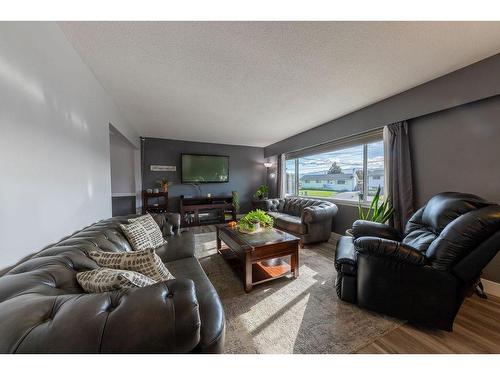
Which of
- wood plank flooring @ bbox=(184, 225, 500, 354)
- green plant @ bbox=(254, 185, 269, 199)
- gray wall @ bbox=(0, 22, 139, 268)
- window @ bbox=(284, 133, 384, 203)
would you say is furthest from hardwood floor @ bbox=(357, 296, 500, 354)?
green plant @ bbox=(254, 185, 269, 199)

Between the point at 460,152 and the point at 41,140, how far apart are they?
3813 mm

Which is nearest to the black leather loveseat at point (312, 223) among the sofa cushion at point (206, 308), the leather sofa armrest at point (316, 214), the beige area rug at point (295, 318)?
the leather sofa armrest at point (316, 214)

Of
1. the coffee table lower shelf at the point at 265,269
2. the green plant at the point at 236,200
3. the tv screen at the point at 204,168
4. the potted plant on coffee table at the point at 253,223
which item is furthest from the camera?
the green plant at the point at 236,200

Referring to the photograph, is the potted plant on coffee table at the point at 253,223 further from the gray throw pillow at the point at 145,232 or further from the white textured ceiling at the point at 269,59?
the white textured ceiling at the point at 269,59

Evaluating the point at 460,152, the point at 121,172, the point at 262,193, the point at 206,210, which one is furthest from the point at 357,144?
the point at 121,172

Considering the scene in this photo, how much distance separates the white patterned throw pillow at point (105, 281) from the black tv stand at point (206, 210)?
3900 mm

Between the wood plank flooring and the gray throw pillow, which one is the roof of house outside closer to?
the wood plank flooring

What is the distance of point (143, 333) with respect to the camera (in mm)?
535

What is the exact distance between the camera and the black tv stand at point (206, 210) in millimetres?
4715

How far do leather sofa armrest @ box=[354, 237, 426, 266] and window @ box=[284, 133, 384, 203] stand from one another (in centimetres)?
181

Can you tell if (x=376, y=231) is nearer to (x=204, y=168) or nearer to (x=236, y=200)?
(x=236, y=200)

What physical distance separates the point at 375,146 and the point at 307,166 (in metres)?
1.71

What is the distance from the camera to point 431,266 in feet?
4.45
